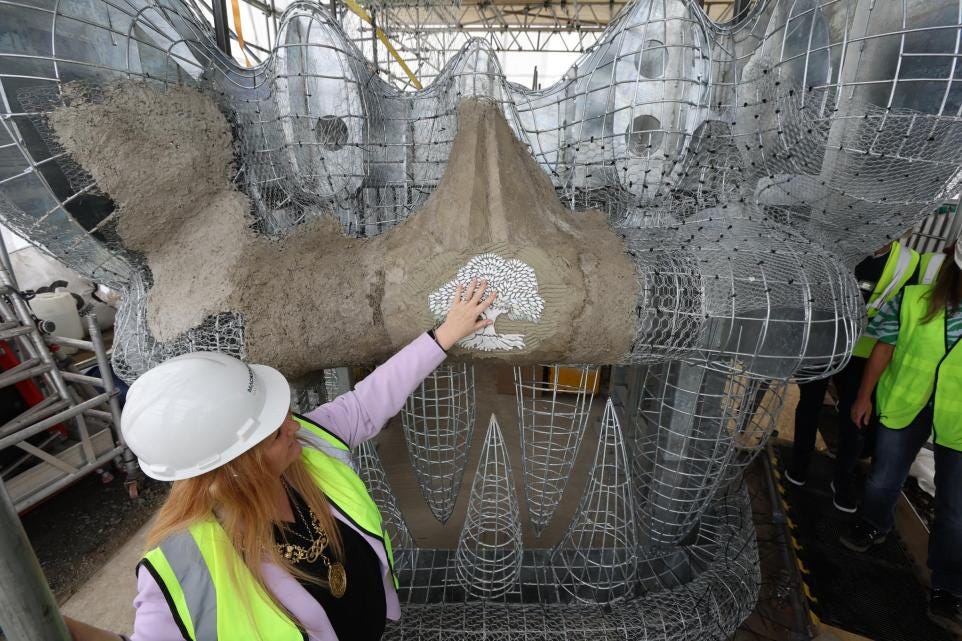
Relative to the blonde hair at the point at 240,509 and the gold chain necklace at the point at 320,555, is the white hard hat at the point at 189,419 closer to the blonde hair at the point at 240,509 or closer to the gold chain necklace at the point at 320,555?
the blonde hair at the point at 240,509

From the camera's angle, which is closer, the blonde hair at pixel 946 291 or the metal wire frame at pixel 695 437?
the metal wire frame at pixel 695 437

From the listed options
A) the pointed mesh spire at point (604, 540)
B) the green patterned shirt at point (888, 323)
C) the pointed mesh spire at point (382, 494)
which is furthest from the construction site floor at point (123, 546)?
the green patterned shirt at point (888, 323)

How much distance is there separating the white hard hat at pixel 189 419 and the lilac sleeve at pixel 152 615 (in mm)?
134

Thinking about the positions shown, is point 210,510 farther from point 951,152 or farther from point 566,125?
point 951,152

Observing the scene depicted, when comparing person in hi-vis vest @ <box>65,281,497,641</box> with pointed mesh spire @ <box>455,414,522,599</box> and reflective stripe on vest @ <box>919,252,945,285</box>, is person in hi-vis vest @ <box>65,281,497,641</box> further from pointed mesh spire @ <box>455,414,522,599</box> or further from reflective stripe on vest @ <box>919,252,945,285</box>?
reflective stripe on vest @ <box>919,252,945,285</box>

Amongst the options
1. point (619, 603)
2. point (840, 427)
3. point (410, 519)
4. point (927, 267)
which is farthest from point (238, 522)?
point (840, 427)

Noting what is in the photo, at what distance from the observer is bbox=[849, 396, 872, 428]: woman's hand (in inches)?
66.7

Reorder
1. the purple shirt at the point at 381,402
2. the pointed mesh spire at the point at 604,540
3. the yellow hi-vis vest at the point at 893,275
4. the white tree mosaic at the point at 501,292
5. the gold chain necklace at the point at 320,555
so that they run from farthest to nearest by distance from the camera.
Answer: the yellow hi-vis vest at the point at 893,275 < the pointed mesh spire at the point at 604,540 < the white tree mosaic at the point at 501,292 < the purple shirt at the point at 381,402 < the gold chain necklace at the point at 320,555

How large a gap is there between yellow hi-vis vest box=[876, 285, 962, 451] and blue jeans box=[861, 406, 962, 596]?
2.2 inches

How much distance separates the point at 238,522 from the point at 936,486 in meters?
2.03

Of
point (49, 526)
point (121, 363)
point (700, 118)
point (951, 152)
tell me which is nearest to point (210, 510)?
point (121, 363)

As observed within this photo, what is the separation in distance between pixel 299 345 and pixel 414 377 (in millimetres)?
320

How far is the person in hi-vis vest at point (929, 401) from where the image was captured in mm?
1417

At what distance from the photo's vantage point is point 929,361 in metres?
1.46
